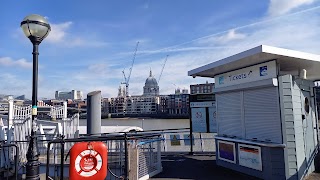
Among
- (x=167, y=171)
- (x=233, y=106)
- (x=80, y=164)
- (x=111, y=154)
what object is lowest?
(x=167, y=171)

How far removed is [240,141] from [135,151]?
3.27 meters

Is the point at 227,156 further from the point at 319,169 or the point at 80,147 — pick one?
the point at 80,147

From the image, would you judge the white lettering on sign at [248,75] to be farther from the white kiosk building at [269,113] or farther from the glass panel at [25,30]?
the glass panel at [25,30]

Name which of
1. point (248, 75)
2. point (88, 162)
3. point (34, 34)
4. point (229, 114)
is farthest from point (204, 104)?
point (88, 162)

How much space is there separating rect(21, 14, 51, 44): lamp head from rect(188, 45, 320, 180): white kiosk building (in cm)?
484

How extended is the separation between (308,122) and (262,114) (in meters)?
1.46

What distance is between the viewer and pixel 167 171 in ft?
28.3

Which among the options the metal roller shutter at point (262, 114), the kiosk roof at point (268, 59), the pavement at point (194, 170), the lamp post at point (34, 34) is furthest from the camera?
the pavement at point (194, 170)

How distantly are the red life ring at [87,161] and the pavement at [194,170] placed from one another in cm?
412

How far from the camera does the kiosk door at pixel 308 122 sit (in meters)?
7.38

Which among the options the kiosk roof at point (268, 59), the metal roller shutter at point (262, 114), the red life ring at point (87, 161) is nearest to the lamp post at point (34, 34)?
the red life ring at point (87, 161)

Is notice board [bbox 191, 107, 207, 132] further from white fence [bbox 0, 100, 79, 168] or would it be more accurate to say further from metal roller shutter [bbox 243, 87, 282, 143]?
white fence [bbox 0, 100, 79, 168]

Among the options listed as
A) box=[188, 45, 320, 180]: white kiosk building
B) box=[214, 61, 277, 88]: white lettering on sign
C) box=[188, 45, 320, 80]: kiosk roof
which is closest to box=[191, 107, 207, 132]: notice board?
box=[214, 61, 277, 88]: white lettering on sign

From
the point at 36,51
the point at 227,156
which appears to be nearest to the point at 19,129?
the point at 36,51
